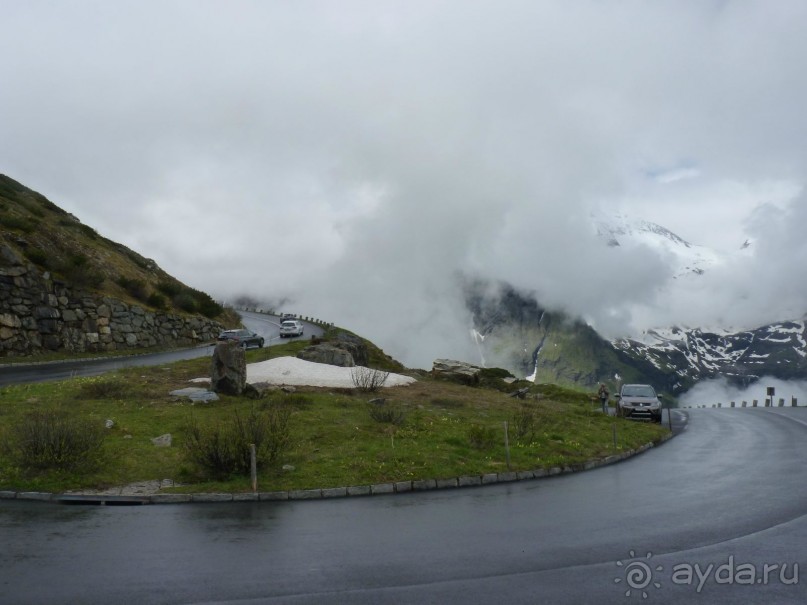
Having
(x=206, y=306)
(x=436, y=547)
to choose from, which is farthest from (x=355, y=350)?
(x=206, y=306)

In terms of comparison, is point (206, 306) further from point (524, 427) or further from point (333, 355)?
point (524, 427)

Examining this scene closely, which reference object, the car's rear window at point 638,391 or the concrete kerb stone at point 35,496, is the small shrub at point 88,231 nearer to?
the car's rear window at point 638,391

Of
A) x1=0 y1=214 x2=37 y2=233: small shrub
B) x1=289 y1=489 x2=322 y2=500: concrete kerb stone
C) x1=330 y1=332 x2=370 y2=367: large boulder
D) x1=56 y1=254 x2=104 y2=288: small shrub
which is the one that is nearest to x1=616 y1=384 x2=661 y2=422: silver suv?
x1=330 y1=332 x2=370 y2=367: large boulder

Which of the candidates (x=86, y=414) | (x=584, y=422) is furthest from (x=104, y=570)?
(x=584, y=422)

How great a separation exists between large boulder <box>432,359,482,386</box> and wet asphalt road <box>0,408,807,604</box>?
2431cm

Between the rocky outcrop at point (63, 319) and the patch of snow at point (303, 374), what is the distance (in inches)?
580

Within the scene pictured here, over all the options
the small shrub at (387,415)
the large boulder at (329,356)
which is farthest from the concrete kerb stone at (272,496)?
the large boulder at (329,356)

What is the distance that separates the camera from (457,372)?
40500mm

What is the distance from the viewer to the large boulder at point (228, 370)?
24.9 metres

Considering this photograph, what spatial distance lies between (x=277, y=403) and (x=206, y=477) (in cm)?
777

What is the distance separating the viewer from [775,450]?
20.9 metres

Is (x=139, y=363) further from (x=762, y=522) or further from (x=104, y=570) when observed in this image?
(x=762, y=522)

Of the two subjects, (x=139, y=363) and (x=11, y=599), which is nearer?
(x=11, y=599)

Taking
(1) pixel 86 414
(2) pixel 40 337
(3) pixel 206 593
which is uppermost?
(2) pixel 40 337
